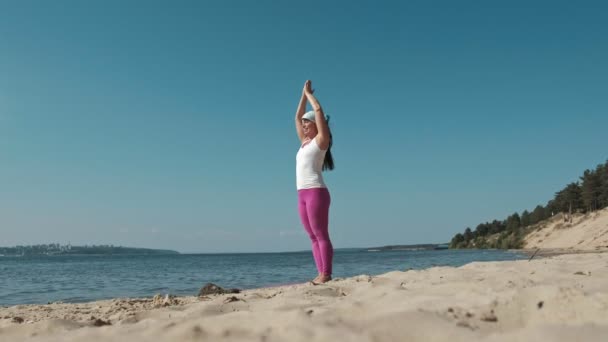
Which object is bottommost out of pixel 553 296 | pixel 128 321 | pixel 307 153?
pixel 128 321

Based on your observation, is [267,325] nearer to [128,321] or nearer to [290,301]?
[290,301]

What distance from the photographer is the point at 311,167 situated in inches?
205

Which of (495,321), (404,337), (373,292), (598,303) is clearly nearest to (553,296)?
(598,303)

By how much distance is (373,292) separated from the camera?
318 centimetres

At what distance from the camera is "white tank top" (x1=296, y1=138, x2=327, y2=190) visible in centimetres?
520

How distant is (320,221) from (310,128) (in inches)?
48.6

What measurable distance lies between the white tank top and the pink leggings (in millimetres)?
77

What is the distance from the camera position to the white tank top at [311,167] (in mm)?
5195

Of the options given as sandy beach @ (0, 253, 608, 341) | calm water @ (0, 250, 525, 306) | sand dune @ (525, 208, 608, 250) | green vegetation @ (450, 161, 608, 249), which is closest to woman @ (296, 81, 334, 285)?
sandy beach @ (0, 253, 608, 341)

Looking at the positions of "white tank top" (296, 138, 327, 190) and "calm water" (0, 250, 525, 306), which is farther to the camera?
"calm water" (0, 250, 525, 306)

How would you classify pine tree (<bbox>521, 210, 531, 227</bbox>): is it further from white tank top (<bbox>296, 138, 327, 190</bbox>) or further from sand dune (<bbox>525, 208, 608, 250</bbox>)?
white tank top (<bbox>296, 138, 327, 190</bbox>)

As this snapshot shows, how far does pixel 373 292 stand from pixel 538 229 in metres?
59.8

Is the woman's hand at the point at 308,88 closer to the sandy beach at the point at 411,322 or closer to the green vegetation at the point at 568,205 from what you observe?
the sandy beach at the point at 411,322

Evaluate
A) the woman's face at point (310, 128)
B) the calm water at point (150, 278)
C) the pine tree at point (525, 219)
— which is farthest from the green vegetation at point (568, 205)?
the woman's face at point (310, 128)
